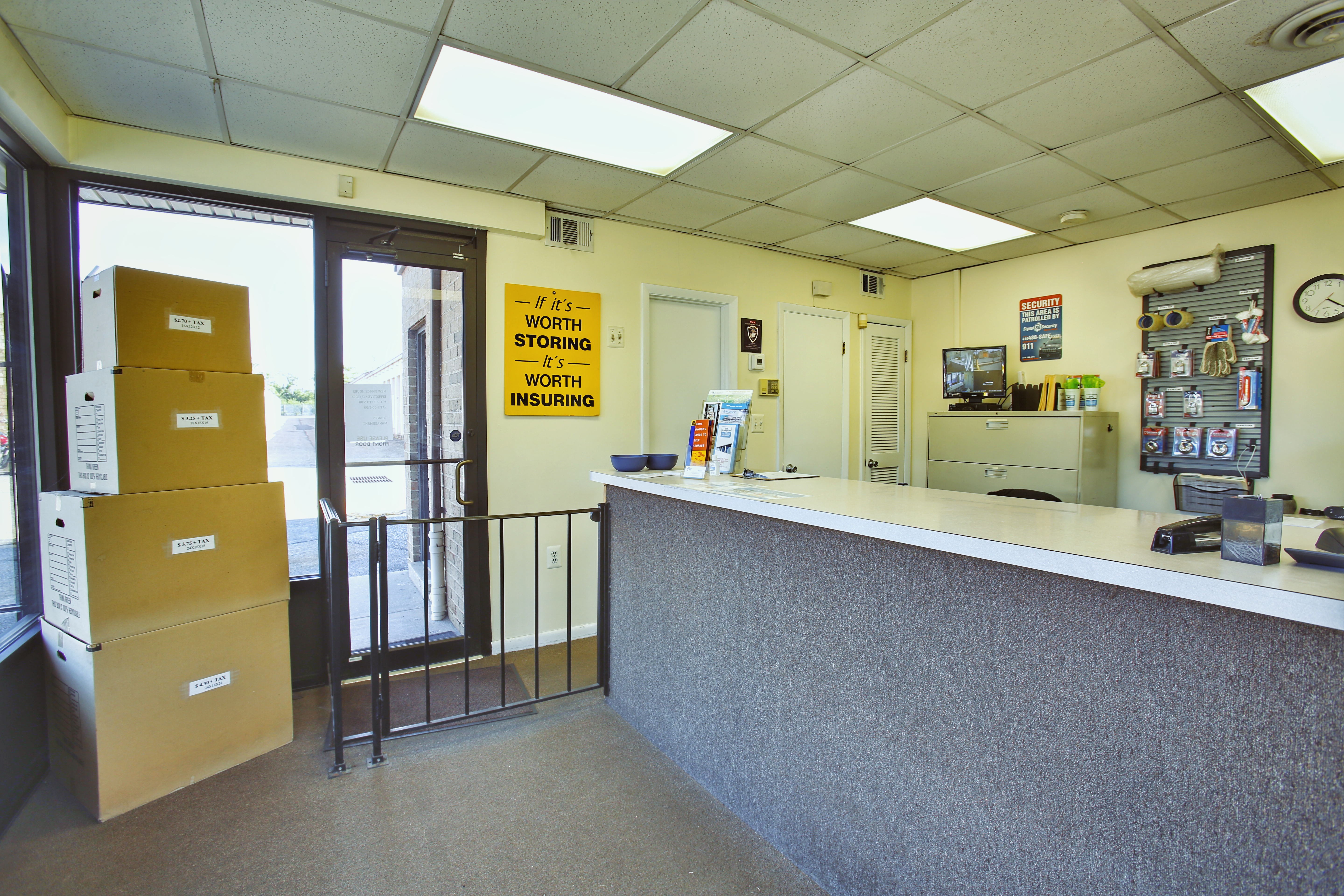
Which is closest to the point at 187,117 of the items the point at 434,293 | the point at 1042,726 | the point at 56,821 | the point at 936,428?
the point at 434,293

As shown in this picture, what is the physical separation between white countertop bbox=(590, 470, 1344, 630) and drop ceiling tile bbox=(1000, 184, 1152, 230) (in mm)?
2332

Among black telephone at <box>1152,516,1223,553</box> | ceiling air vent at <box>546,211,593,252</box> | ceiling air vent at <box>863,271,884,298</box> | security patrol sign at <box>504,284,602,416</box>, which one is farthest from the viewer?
ceiling air vent at <box>863,271,884,298</box>

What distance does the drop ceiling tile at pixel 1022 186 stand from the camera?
2.91 meters

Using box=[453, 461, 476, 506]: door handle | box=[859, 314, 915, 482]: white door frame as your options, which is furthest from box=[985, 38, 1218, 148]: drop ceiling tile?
box=[453, 461, 476, 506]: door handle

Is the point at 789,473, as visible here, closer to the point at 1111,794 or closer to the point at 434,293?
the point at 1111,794

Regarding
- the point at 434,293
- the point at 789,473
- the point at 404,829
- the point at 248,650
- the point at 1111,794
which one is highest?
the point at 434,293

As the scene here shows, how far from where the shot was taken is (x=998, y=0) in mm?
1786

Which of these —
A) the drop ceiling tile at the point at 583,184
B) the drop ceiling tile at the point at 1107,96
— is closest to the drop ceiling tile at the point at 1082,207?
the drop ceiling tile at the point at 1107,96

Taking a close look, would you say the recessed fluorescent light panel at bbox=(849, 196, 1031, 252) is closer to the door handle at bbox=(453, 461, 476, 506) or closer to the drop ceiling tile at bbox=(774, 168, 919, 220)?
the drop ceiling tile at bbox=(774, 168, 919, 220)

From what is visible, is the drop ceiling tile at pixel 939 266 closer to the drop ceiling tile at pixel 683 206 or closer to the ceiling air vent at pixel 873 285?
the ceiling air vent at pixel 873 285

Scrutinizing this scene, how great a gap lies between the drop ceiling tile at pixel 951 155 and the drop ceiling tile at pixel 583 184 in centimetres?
117

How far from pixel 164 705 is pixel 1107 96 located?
13.2 feet

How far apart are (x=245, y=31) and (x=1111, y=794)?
2993mm

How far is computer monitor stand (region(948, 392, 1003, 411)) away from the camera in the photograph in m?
4.34
